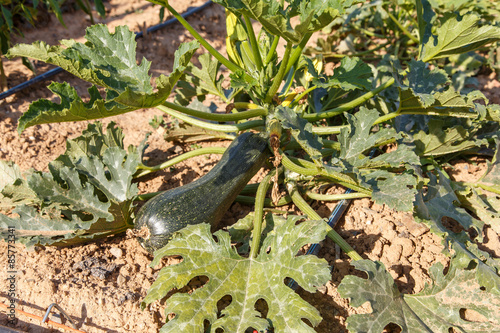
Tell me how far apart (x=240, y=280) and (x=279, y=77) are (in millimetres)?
1091

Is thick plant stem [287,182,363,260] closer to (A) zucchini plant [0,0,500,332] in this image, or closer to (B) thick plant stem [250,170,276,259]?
(A) zucchini plant [0,0,500,332]

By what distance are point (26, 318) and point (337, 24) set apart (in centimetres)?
352

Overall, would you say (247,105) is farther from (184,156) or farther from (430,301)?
(430,301)

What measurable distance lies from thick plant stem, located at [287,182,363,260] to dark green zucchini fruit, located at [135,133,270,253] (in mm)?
261

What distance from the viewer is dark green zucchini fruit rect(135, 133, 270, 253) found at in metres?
2.00

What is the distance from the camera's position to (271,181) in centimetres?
240

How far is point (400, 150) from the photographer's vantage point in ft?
6.50

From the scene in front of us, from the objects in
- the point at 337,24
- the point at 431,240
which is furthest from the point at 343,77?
the point at 337,24

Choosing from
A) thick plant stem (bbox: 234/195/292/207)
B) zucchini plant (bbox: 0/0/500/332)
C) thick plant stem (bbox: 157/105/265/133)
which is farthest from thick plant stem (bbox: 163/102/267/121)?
thick plant stem (bbox: 234/195/292/207)

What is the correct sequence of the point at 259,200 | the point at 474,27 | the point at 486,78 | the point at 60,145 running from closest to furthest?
1. the point at 474,27
2. the point at 259,200
3. the point at 60,145
4. the point at 486,78

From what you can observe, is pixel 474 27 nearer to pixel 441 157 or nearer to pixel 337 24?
pixel 441 157

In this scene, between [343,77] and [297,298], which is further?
[343,77]

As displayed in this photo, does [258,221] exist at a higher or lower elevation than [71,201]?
lower

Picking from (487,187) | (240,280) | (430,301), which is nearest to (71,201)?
(240,280)
